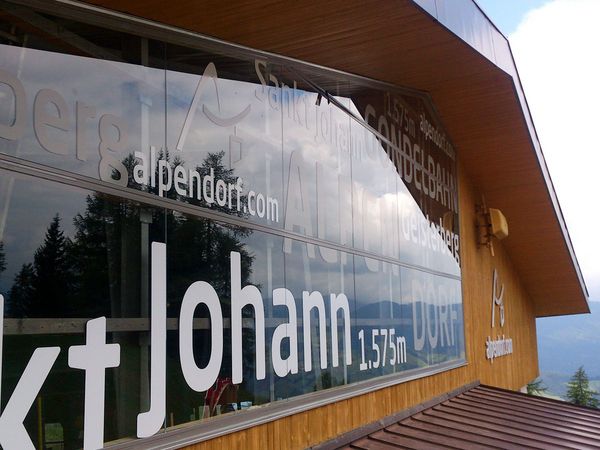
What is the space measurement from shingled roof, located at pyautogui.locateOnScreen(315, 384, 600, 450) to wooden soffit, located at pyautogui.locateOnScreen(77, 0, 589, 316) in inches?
121

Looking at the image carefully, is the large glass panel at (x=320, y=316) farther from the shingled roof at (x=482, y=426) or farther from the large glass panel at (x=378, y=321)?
the shingled roof at (x=482, y=426)

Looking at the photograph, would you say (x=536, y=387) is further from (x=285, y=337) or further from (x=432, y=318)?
(x=285, y=337)

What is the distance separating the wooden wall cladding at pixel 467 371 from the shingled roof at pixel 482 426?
0.12m

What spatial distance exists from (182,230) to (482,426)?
4563mm

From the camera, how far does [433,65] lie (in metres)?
7.30

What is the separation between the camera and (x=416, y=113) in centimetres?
857

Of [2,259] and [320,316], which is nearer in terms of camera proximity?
[2,259]

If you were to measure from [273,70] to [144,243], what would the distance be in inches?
87.2

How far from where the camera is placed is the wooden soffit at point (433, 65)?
4.83 meters

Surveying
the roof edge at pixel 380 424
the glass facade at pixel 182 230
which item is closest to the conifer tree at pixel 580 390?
the roof edge at pixel 380 424

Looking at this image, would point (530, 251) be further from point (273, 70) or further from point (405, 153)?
point (273, 70)

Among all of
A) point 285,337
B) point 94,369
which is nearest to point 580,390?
point 285,337

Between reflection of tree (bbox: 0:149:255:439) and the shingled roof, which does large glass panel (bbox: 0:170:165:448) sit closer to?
reflection of tree (bbox: 0:149:255:439)

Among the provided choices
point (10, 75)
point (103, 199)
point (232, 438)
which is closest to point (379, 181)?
point (232, 438)
